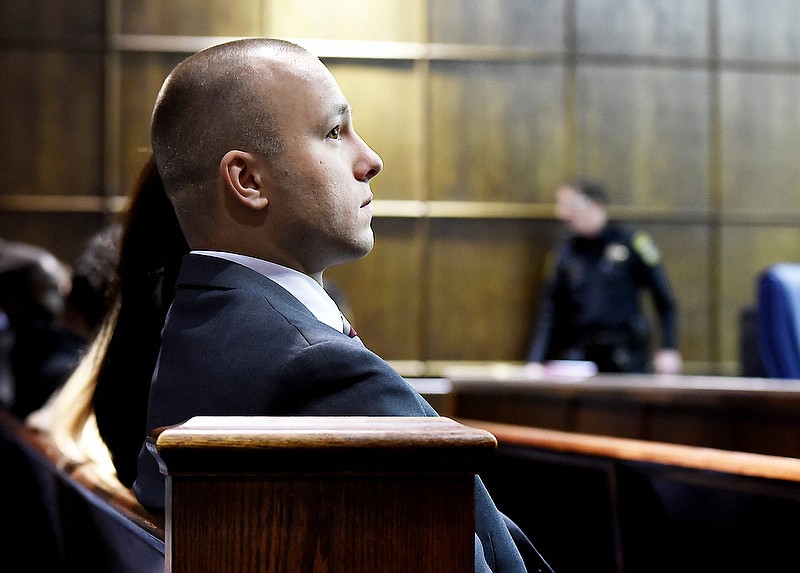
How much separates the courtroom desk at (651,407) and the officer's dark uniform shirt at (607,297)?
1.97 metres

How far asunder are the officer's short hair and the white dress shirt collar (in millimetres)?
4660

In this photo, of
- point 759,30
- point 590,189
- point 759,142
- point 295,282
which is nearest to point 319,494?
point 295,282

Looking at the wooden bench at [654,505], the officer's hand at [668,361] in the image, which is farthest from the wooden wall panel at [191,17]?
the wooden bench at [654,505]

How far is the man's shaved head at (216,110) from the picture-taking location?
3.43 ft

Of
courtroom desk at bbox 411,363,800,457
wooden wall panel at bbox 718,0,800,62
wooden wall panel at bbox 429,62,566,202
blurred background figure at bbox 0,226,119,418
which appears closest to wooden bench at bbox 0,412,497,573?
blurred background figure at bbox 0,226,119,418

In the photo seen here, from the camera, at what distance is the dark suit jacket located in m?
0.89

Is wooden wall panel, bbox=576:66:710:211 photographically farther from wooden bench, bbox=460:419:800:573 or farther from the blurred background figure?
wooden bench, bbox=460:419:800:573

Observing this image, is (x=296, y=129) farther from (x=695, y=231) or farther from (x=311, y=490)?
(x=695, y=231)

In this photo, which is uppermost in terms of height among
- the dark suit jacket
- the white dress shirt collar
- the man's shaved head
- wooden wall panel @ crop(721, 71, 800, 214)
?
wooden wall panel @ crop(721, 71, 800, 214)

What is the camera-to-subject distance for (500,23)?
6207mm

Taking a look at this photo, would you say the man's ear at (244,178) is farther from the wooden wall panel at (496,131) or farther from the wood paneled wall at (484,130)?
the wooden wall panel at (496,131)

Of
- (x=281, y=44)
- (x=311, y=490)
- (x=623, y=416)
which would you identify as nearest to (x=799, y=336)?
(x=623, y=416)

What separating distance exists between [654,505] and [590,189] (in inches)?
158

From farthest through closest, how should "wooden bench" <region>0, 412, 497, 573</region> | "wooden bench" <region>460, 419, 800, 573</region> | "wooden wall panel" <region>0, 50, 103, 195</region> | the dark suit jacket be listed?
"wooden wall panel" <region>0, 50, 103, 195</region> → "wooden bench" <region>460, 419, 800, 573</region> → the dark suit jacket → "wooden bench" <region>0, 412, 497, 573</region>
